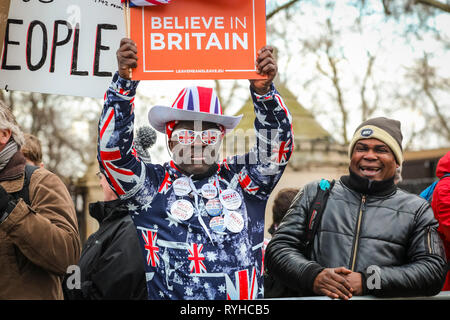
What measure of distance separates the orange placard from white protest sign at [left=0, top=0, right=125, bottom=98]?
77 centimetres

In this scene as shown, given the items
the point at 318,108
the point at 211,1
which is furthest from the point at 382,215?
the point at 318,108

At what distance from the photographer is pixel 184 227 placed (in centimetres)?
277

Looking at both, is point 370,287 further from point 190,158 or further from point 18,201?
point 18,201

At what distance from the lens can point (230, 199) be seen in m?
2.83

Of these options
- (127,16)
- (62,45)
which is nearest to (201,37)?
(127,16)

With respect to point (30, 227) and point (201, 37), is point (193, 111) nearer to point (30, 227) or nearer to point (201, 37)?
point (201, 37)

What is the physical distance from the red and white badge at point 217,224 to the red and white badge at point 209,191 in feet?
0.38

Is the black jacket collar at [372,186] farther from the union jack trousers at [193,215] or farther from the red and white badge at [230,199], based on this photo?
the red and white badge at [230,199]

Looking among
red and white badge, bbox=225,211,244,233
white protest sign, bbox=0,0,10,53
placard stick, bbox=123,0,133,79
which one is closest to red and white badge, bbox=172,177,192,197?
red and white badge, bbox=225,211,244,233

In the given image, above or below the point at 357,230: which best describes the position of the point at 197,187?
above

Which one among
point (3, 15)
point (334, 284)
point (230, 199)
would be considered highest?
point (3, 15)

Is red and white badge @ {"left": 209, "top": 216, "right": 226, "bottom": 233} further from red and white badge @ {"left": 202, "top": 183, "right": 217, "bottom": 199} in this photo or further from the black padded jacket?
the black padded jacket

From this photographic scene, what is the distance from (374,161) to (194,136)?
107cm

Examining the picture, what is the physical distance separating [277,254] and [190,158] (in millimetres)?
721
